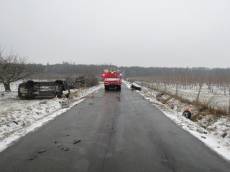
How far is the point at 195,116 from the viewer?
13570mm

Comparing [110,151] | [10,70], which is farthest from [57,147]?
[10,70]

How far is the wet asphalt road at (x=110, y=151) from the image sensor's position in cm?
534

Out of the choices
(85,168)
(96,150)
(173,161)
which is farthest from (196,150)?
(85,168)

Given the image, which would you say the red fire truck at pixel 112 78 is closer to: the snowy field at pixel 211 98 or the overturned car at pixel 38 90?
the snowy field at pixel 211 98

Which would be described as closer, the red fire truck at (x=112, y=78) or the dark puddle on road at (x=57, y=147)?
the dark puddle on road at (x=57, y=147)

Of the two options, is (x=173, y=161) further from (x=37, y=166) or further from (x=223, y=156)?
(x=37, y=166)


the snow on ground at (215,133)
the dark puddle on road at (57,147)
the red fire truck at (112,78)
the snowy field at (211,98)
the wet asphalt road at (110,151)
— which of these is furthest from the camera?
the red fire truck at (112,78)

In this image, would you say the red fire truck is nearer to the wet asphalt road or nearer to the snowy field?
the snowy field

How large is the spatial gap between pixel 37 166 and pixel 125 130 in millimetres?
4333

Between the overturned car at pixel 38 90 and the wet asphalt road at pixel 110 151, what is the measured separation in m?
13.3

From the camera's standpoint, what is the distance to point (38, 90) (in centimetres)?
2270

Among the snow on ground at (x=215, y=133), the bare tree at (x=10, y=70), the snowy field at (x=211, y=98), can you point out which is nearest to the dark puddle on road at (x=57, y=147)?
the snow on ground at (x=215, y=133)

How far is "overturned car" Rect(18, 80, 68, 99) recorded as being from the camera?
2247 cm

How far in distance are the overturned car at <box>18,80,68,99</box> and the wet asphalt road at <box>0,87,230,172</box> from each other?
13326 millimetres
